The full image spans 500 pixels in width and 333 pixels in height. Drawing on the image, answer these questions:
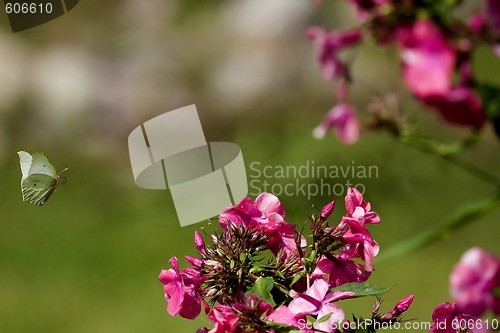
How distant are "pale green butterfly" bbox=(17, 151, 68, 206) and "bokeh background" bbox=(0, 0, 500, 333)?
0.85 metres

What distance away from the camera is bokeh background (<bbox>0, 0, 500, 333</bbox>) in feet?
6.55

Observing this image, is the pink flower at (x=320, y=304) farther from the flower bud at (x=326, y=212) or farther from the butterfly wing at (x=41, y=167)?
the butterfly wing at (x=41, y=167)

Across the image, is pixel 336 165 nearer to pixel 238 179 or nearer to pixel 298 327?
pixel 238 179

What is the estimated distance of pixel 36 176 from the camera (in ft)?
3.00

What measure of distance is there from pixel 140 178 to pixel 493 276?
2.05m

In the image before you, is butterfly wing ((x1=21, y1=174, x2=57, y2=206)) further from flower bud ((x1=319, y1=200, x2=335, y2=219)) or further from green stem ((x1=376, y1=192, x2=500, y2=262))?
green stem ((x1=376, y1=192, x2=500, y2=262))

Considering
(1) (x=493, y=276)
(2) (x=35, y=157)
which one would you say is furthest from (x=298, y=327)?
(2) (x=35, y=157)

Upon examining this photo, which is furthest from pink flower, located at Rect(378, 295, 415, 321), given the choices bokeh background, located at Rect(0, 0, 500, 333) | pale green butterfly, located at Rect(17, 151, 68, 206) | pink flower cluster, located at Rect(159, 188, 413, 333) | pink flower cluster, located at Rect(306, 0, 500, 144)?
bokeh background, located at Rect(0, 0, 500, 333)

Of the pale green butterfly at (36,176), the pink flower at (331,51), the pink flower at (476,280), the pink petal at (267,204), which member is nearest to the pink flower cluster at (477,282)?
the pink flower at (476,280)

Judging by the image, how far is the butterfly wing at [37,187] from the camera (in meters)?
0.91

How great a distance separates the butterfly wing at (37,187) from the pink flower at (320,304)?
1.39ft

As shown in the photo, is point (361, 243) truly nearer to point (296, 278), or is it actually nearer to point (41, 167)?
point (296, 278)

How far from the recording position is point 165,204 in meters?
2.35

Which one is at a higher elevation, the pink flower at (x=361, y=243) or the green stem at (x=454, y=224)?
the green stem at (x=454, y=224)
